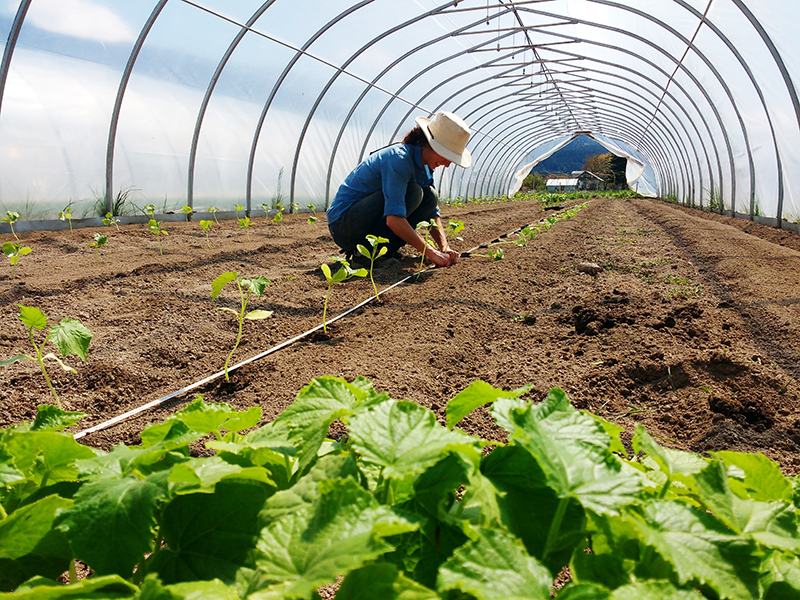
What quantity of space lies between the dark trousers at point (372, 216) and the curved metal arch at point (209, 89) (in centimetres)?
513

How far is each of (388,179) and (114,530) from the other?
410 centimetres

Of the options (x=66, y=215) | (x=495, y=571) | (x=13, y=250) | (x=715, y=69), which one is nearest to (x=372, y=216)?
(x=13, y=250)

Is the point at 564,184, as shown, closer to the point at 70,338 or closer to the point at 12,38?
the point at 12,38

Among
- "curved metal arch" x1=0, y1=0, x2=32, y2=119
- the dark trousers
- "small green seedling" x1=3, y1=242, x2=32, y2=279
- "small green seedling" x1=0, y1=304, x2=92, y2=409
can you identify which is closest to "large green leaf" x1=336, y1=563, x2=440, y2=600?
"small green seedling" x1=0, y1=304, x2=92, y2=409

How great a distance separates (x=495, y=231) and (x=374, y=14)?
460 cm

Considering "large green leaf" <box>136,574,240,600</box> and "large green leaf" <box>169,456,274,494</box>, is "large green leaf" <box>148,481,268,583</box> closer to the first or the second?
"large green leaf" <box>169,456,274,494</box>

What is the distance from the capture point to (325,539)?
0.56 metres

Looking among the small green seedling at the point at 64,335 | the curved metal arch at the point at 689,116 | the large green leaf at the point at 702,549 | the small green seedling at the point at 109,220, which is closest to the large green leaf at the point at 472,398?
the large green leaf at the point at 702,549

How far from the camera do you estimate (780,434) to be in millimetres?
1869

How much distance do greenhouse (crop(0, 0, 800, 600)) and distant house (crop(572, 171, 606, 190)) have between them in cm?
4013

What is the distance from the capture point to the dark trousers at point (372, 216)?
495cm

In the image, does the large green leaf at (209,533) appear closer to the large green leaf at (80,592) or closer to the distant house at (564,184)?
the large green leaf at (80,592)

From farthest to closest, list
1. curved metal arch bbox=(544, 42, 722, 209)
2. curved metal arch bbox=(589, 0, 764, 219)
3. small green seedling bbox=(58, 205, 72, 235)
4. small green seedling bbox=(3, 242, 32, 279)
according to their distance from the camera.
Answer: curved metal arch bbox=(544, 42, 722, 209) → curved metal arch bbox=(589, 0, 764, 219) → small green seedling bbox=(58, 205, 72, 235) → small green seedling bbox=(3, 242, 32, 279)

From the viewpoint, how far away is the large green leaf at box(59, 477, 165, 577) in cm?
64
